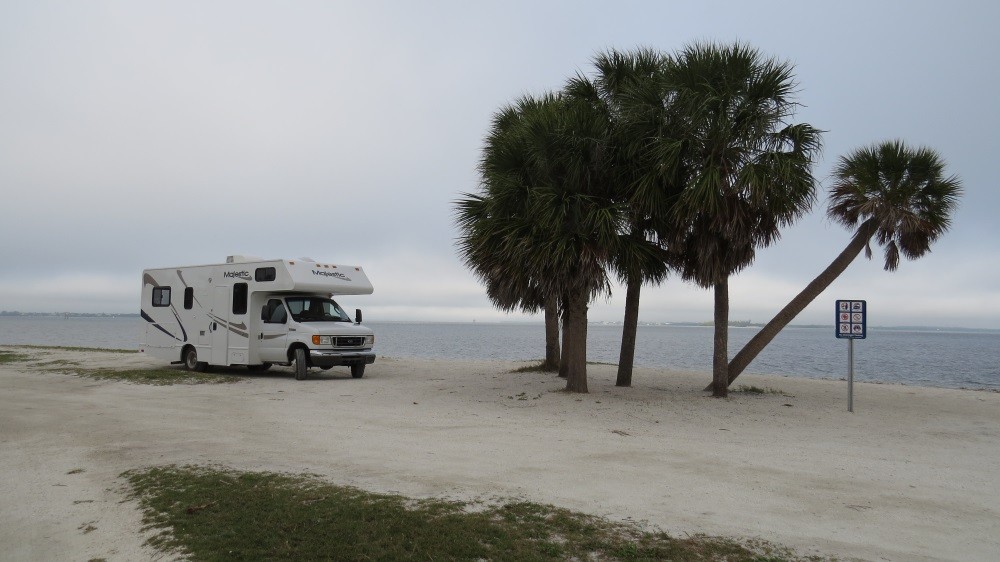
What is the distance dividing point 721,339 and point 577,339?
122 inches

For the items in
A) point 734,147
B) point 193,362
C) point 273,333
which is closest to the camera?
point 734,147

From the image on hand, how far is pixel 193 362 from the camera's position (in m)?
20.2

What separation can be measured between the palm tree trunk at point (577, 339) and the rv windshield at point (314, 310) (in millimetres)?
6884

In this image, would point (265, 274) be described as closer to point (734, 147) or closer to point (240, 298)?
point (240, 298)

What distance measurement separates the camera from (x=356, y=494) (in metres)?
6.55

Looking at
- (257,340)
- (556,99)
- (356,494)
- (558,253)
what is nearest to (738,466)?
(356,494)

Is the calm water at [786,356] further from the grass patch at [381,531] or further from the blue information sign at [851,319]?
the grass patch at [381,531]

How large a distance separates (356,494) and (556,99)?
40.6 feet

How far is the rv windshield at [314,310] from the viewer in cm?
1875

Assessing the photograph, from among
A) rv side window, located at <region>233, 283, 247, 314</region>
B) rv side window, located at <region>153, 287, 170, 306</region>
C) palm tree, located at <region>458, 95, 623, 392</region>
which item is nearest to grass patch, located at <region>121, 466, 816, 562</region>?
palm tree, located at <region>458, 95, 623, 392</region>

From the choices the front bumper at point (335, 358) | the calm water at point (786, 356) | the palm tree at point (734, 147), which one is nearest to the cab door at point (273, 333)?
the front bumper at point (335, 358)

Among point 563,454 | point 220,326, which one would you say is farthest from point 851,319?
point 220,326

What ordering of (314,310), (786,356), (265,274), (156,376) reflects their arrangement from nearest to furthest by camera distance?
(265,274), (156,376), (314,310), (786,356)

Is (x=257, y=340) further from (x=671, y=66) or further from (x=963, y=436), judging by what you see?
(x=963, y=436)
